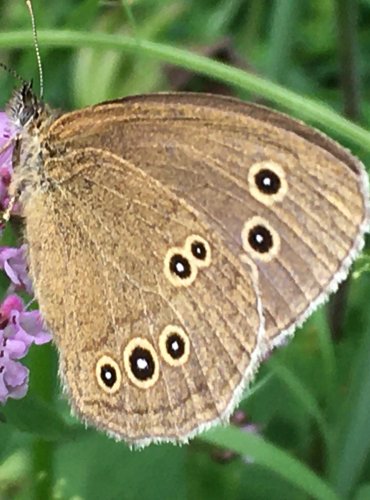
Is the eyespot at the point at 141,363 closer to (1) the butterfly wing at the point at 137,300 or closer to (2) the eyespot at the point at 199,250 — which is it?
(1) the butterfly wing at the point at 137,300

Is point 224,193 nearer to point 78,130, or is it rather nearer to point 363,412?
point 78,130

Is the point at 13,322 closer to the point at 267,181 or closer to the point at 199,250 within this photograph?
the point at 199,250

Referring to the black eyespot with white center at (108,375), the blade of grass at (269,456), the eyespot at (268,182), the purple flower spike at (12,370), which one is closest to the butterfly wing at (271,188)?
the eyespot at (268,182)

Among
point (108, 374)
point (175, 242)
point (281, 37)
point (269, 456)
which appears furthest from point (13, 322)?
point (281, 37)

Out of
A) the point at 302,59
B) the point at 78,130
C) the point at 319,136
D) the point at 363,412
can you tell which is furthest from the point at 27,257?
the point at 302,59

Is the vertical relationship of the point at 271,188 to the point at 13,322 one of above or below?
above

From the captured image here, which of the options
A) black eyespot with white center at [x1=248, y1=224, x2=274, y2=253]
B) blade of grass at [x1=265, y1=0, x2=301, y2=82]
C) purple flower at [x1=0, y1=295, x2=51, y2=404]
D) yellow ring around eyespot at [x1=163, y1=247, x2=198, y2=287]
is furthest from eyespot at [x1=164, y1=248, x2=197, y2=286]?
blade of grass at [x1=265, y1=0, x2=301, y2=82]

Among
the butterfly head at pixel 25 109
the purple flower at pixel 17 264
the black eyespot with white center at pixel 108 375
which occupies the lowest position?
the black eyespot with white center at pixel 108 375
